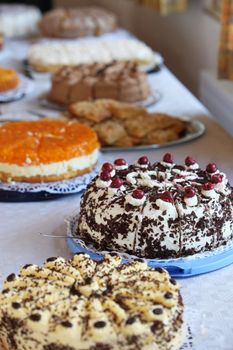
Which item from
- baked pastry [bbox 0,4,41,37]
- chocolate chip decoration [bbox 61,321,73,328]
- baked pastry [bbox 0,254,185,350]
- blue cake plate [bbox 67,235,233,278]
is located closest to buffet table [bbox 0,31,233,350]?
blue cake plate [bbox 67,235,233,278]

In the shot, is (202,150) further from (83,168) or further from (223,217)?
(223,217)

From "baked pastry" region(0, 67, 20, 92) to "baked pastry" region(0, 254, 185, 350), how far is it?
5.74 ft

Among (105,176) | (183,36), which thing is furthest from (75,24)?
(105,176)

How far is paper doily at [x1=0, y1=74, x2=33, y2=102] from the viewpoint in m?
2.77

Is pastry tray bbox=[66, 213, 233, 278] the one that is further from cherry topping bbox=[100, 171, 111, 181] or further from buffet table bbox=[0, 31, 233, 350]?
cherry topping bbox=[100, 171, 111, 181]

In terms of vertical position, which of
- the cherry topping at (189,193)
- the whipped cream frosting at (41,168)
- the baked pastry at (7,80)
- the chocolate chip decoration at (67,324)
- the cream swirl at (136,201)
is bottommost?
the baked pastry at (7,80)

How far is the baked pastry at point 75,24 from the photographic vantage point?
3.76 metres

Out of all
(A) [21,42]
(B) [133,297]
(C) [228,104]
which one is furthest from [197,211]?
(A) [21,42]

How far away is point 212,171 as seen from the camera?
1.53 m

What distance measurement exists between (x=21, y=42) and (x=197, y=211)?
2.84 meters

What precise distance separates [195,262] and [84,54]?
2.01m

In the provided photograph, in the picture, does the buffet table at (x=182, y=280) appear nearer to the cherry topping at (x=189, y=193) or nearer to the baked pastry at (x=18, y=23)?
the cherry topping at (x=189, y=193)

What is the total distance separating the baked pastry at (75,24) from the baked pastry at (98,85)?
1090 millimetres

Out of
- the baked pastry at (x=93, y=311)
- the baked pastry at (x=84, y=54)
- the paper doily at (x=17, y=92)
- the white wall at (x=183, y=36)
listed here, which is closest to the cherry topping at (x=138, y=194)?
the baked pastry at (x=93, y=311)
